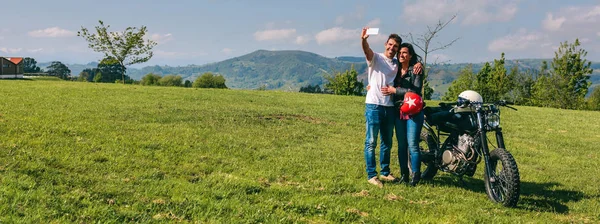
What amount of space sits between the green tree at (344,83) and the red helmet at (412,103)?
79.0m

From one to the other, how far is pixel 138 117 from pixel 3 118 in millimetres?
3586

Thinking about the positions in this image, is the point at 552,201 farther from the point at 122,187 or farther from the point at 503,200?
the point at 122,187

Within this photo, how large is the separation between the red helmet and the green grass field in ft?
4.28

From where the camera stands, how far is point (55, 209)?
4488 mm

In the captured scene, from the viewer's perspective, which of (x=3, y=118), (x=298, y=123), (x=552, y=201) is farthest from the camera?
(x=298, y=123)

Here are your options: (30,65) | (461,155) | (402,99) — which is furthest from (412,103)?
(30,65)

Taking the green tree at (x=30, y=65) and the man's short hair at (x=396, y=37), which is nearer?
the man's short hair at (x=396, y=37)

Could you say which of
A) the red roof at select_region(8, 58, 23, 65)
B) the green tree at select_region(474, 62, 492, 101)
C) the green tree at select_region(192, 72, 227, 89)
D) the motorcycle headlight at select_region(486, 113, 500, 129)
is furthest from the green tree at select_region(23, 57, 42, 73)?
the motorcycle headlight at select_region(486, 113, 500, 129)

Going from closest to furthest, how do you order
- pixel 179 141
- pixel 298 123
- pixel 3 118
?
pixel 179 141 < pixel 3 118 < pixel 298 123

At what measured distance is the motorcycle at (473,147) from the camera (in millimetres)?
5945

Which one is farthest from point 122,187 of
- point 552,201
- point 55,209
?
point 552,201

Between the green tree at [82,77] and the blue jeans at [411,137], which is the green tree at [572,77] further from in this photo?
the green tree at [82,77]

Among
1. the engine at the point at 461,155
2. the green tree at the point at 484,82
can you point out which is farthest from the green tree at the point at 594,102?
the engine at the point at 461,155

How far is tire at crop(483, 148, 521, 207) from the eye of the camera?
575cm
